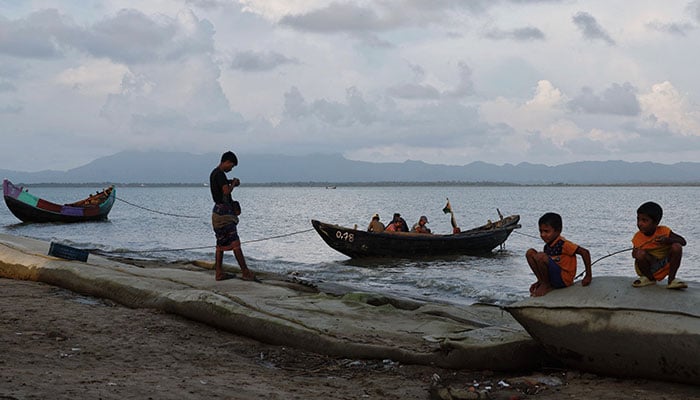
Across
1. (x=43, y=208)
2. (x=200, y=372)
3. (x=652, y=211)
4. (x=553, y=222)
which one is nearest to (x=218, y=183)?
(x=200, y=372)

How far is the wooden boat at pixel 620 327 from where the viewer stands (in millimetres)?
4699

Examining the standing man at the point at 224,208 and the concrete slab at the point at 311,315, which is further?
the standing man at the point at 224,208

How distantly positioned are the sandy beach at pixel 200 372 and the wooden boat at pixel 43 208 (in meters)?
30.5

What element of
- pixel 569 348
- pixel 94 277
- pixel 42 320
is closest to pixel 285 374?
pixel 569 348

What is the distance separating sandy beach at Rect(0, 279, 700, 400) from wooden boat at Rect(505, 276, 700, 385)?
14 cm

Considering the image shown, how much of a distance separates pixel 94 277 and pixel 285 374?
4168 millimetres

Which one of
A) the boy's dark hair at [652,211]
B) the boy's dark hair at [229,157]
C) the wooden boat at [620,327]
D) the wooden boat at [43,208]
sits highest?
the boy's dark hair at [229,157]

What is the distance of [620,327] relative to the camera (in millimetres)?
4891

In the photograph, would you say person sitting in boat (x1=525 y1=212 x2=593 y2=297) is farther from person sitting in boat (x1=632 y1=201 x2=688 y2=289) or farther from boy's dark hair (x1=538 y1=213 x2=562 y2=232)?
person sitting in boat (x1=632 y1=201 x2=688 y2=289)

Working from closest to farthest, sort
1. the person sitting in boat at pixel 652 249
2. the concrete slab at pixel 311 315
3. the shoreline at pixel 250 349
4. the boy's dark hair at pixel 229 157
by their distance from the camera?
the shoreline at pixel 250 349 < the person sitting in boat at pixel 652 249 < the concrete slab at pixel 311 315 < the boy's dark hair at pixel 229 157

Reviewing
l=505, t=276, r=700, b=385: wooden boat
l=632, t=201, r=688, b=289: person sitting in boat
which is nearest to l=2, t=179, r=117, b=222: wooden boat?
l=505, t=276, r=700, b=385: wooden boat

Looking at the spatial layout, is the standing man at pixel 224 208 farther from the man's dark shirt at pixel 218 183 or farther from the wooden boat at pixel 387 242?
the wooden boat at pixel 387 242

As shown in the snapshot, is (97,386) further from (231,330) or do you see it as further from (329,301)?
(329,301)

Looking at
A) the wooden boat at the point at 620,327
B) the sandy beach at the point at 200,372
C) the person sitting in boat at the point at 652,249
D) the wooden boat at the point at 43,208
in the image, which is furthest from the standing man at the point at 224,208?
the wooden boat at the point at 43,208
